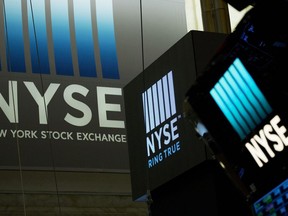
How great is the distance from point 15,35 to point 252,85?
1105 cm

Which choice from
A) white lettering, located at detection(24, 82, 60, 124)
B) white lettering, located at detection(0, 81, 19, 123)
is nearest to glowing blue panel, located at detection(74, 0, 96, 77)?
white lettering, located at detection(24, 82, 60, 124)

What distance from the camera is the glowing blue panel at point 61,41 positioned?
14.1 metres

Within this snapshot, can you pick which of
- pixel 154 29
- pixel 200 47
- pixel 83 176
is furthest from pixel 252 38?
pixel 154 29

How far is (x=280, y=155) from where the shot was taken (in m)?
3.33

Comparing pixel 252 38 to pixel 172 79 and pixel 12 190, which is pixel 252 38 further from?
pixel 12 190

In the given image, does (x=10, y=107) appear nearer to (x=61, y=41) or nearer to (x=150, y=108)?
(x=61, y=41)

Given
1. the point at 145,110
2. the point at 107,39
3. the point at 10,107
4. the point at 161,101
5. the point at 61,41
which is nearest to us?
the point at 161,101

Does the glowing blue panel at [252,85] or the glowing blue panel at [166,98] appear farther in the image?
the glowing blue panel at [166,98]

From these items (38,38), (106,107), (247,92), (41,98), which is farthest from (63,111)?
(247,92)

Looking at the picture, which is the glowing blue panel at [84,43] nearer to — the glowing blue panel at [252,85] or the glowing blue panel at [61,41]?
the glowing blue panel at [61,41]

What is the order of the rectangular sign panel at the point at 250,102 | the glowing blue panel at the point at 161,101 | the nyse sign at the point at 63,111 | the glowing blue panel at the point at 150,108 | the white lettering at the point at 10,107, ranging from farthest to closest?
the nyse sign at the point at 63,111 < the white lettering at the point at 10,107 < the glowing blue panel at the point at 150,108 < the glowing blue panel at the point at 161,101 < the rectangular sign panel at the point at 250,102

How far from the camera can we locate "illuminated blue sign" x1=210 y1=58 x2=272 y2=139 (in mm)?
3348

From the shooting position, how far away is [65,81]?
14023 mm

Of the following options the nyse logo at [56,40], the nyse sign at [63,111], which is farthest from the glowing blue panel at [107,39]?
the nyse sign at [63,111]
